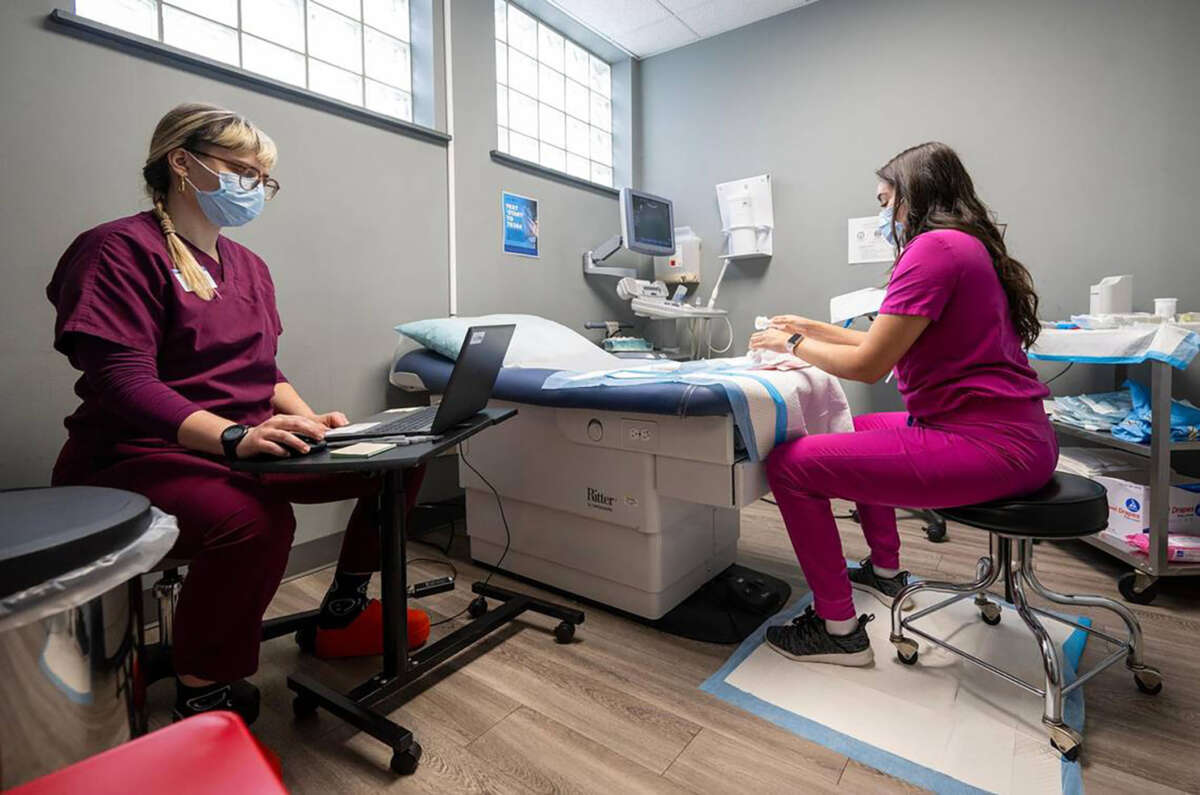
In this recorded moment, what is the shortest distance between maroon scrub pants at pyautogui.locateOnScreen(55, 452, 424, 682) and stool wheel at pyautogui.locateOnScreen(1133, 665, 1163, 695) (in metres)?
1.91

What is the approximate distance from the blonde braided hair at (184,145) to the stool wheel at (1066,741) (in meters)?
1.96

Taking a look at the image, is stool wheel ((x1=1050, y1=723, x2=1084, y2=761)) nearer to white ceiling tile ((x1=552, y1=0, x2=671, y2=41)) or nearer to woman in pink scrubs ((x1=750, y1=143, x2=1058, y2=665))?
woman in pink scrubs ((x1=750, y1=143, x2=1058, y2=665))

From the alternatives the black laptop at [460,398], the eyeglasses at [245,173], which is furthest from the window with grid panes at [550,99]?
the black laptop at [460,398]

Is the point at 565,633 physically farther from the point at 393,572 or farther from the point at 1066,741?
the point at 1066,741

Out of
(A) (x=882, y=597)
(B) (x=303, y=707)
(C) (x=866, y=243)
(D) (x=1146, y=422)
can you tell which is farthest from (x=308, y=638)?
(C) (x=866, y=243)

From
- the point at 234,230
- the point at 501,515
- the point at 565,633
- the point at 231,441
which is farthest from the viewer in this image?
the point at 501,515

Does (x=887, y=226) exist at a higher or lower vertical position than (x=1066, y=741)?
higher

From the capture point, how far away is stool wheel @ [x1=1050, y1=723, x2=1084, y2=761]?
1169 mm

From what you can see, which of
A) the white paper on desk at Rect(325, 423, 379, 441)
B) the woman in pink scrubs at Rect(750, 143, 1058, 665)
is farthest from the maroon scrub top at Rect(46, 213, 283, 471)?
the woman in pink scrubs at Rect(750, 143, 1058, 665)

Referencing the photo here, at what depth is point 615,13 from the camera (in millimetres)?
3324

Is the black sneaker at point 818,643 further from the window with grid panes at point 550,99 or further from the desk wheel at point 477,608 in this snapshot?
the window with grid panes at point 550,99

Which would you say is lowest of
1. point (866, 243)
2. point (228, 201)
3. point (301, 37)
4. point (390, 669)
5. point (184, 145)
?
point (390, 669)

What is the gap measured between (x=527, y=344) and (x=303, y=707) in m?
1.35

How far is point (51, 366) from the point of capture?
1.60 meters
